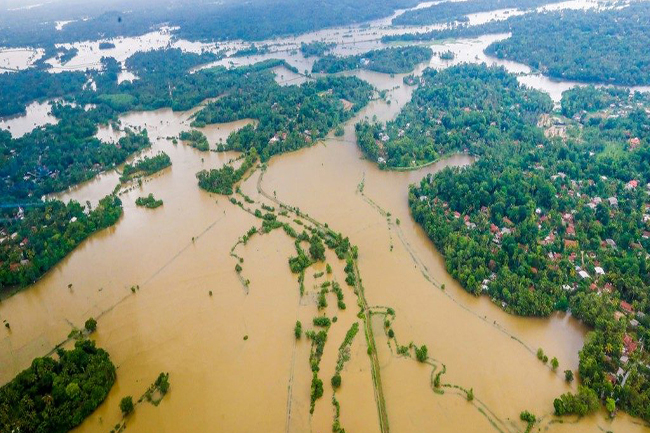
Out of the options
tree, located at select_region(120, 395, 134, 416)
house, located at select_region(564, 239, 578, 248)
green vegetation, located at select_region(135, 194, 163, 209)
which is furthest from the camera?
green vegetation, located at select_region(135, 194, 163, 209)

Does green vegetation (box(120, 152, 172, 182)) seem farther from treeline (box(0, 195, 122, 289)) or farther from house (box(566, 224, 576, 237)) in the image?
house (box(566, 224, 576, 237))

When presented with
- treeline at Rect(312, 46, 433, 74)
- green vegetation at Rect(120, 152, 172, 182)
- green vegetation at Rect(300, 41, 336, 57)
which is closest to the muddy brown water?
green vegetation at Rect(120, 152, 172, 182)

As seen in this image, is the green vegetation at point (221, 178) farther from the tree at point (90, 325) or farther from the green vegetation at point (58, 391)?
the green vegetation at point (58, 391)

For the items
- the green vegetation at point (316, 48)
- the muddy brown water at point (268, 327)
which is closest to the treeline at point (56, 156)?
the muddy brown water at point (268, 327)

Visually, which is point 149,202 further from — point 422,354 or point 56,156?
point 422,354

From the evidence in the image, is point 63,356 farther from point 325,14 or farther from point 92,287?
point 325,14

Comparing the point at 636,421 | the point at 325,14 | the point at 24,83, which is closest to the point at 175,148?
the point at 24,83

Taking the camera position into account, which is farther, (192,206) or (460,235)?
(192,206)
